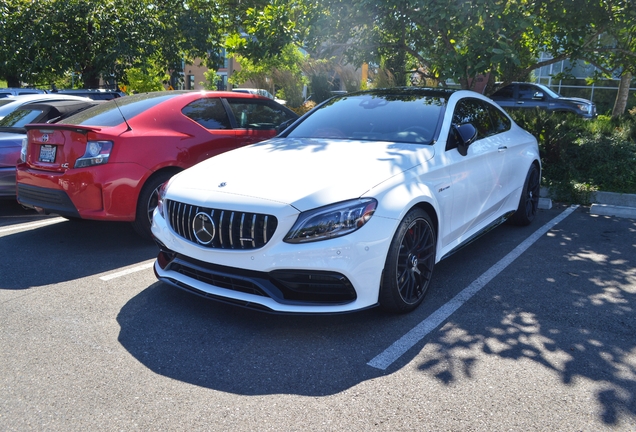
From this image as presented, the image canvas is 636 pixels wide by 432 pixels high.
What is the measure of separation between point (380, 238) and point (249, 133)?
3.54 m

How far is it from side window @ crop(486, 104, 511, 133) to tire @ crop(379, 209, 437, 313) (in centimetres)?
229

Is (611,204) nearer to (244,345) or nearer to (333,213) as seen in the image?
(333,213)

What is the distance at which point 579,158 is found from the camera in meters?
9.01

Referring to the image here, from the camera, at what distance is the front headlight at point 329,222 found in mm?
3668

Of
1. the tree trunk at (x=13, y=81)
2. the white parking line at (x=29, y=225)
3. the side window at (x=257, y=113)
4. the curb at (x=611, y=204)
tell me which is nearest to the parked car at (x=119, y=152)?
the side window at (x=257, y=113)

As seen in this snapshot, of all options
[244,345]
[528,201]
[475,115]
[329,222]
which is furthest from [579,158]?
[244,345]

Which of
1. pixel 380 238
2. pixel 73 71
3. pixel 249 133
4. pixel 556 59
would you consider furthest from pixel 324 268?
pixel 73 71

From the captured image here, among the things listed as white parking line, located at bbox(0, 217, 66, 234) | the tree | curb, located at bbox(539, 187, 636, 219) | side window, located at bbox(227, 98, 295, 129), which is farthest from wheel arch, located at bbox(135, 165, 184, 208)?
the tree

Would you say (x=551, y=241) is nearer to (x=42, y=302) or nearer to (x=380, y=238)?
(x=380, y=238)

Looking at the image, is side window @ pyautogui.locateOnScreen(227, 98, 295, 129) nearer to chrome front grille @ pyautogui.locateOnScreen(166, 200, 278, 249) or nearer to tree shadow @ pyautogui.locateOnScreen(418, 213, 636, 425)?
chrome front grille @ pyautogui.locateOnScreen(166, 200, 278, 249)

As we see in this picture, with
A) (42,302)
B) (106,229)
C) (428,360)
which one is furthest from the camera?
(106,229)

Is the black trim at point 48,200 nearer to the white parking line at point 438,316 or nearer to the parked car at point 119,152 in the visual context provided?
the parked car at point 119,152

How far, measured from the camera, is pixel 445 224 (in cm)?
461

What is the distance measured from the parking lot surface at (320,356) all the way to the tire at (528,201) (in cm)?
139
